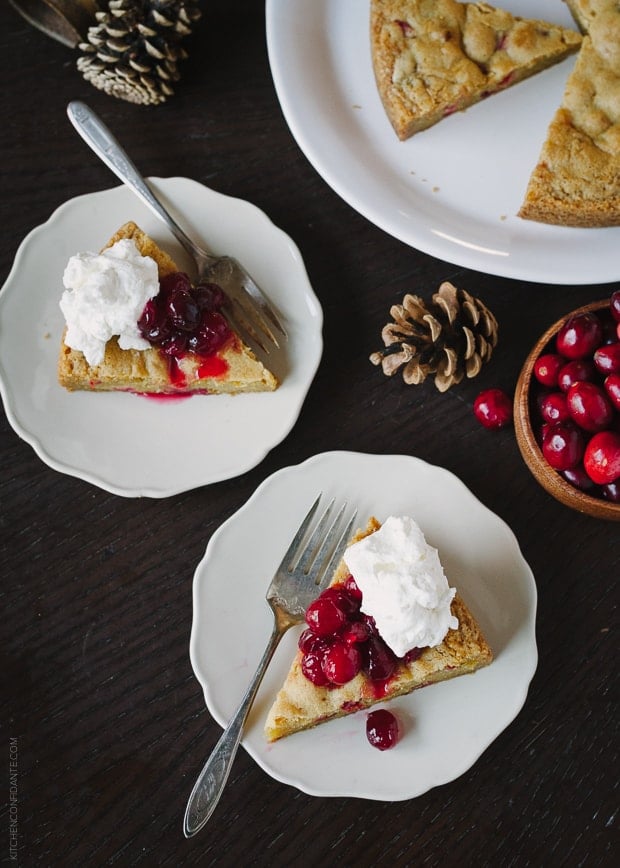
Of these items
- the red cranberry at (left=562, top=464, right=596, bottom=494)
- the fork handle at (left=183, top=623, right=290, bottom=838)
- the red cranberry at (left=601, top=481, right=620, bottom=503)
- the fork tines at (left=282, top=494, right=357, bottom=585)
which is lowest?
the red cranberry at (left=601, top=481, right=620, bottom=503)

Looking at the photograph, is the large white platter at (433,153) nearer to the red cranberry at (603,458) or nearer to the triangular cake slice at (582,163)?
the triangular cake slice at (582,163)

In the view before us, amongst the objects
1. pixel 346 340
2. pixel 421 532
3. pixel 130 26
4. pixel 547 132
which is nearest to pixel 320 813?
pixel 421 532

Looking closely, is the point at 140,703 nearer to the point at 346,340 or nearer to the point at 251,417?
the point at 251,417

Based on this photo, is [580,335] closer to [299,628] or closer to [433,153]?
[433,153]

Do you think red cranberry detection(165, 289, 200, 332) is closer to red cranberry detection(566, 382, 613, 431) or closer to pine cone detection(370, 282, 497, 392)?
pine cone detection(370, 282, 497, 392)

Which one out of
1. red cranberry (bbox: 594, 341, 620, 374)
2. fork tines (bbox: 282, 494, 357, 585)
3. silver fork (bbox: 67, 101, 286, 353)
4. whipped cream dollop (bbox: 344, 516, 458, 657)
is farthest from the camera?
silver fork (bbox: 67, 101, 286, 353)

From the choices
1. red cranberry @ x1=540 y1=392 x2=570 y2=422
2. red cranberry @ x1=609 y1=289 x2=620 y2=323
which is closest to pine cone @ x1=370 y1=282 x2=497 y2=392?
red cranberry @ x1=540 y1=392 x2=570 y2=422
